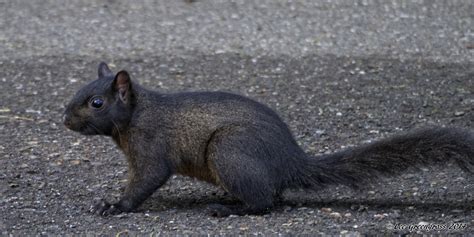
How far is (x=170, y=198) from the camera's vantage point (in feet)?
20.5

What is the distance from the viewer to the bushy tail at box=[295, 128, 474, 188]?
18.3ft

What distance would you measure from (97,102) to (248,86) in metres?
3.01

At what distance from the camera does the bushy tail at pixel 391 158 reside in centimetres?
558

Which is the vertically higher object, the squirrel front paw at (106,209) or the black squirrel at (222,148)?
the black squirrel at (222,148)

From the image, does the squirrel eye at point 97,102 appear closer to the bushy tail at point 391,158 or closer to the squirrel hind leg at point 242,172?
the squirrel hind leg at point 242,172

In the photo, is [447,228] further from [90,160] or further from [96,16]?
[96,16]

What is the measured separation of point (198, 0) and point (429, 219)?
262 inches

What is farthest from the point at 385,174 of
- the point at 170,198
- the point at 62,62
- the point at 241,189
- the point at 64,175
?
the point at 62,62

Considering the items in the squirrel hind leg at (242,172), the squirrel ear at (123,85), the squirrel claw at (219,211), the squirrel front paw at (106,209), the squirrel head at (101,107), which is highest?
the squirrel ear at (123,85)

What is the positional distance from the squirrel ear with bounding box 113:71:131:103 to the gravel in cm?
73

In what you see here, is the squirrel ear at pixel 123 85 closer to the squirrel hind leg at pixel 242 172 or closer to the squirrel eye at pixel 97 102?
the squirrel eye at pixel 97 102

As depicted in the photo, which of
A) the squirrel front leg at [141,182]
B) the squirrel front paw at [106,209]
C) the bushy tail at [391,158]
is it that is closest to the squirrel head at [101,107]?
the squirrel front leg at [141,182]

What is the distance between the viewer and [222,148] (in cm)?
565

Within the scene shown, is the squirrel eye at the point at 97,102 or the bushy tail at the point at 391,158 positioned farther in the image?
the squirrel eye at the point at 97,102
